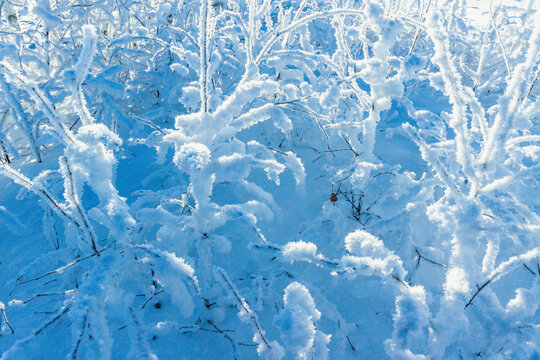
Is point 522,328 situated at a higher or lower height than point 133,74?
lower

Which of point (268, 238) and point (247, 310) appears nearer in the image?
point (247, 310)

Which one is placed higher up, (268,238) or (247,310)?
(247,310)

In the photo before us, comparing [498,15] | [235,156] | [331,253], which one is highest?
[498,15]

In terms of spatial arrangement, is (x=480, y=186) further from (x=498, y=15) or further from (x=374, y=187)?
(x=498, y=15)

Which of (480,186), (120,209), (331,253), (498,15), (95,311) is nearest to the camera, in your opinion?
(95,311)

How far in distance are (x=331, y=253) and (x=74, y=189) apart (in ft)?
3.67

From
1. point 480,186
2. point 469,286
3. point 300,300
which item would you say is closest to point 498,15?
point 480,186

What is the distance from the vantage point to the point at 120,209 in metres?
1.06

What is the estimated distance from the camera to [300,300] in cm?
100

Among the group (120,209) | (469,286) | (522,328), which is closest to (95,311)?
(120,209)

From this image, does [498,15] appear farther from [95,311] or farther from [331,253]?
[95,311]

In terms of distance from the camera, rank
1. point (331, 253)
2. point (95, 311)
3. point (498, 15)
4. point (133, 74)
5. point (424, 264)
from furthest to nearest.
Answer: point (498, 15) < point (133, 74) < point (331, 253) < point (424, 264) < point (95, 311)

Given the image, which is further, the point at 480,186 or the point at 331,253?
the point at 331,253

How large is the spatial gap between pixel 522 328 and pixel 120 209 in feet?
4.37
